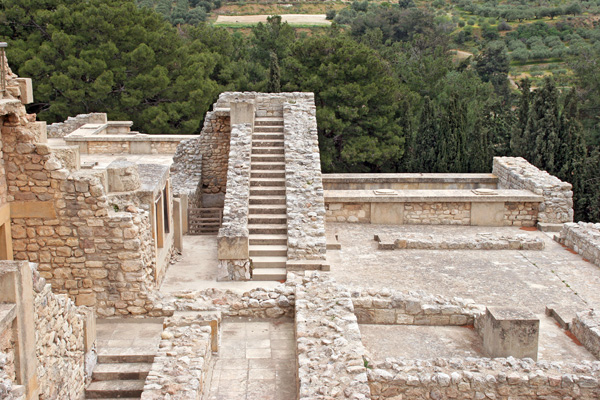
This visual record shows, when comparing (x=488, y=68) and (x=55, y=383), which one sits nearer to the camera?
(x=55, y=383)

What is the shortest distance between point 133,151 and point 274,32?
19522 mm

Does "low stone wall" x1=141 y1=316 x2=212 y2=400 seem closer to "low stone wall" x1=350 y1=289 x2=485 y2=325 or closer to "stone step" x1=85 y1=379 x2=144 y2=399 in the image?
"stone step" x1=85 y1=379 x2=144 y2=399

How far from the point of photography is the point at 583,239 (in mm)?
13547

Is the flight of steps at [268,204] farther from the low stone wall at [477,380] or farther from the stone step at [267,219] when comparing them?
the low stone wall at [477,380]

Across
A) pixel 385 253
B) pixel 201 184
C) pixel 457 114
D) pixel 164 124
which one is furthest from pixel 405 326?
pixel 164 124

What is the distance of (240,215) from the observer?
41.1 ft

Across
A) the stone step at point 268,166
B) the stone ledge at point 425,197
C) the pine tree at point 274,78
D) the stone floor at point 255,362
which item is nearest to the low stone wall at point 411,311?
the stone floor at point 255,362

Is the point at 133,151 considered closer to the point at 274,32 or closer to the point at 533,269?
the point at 533,269

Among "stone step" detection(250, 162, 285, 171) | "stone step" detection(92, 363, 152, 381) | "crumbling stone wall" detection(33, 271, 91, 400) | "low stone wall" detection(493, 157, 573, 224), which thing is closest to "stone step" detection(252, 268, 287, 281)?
"stone step" detection(92, 363, 152, 381)

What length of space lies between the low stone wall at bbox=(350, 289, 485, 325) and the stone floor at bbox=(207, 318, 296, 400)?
110 centimetres

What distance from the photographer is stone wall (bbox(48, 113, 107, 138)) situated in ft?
78.3

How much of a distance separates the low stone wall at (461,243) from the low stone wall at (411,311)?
12.4ft

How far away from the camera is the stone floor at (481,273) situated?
446 inches

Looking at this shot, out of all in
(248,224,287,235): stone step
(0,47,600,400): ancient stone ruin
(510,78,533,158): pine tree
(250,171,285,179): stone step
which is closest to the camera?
(0,47,600,400): ancient stone ruin
